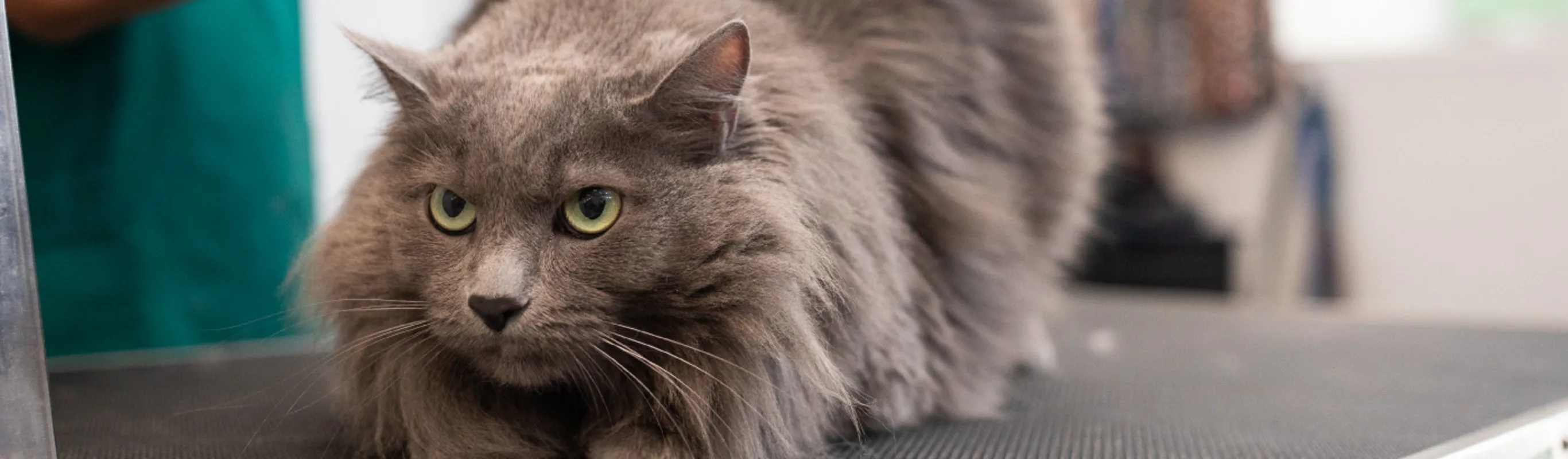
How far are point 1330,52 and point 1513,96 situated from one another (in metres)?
0.49

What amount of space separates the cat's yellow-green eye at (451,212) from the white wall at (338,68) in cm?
108

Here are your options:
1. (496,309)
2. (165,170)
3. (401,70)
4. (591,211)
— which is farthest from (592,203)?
(165,170)

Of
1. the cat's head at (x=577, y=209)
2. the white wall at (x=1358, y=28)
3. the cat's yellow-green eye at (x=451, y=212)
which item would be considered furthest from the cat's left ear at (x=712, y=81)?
the white wall at (x=1358, y=28)

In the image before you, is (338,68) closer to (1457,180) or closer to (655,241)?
(655,241)

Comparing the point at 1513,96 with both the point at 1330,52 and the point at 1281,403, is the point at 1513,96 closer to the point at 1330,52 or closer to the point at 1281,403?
the point at 1330,52

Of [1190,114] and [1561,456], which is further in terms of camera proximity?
[1190,114]

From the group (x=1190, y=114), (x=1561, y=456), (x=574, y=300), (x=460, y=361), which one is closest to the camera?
(x=574, y=300)

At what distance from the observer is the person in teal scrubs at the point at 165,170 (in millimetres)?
1717

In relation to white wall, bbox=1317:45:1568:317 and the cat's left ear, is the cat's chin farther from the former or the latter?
white wall, bbox=1317:45:1568:317

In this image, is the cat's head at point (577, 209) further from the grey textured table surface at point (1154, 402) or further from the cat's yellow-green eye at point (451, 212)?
the grey textured table surface at point (1154, 402)

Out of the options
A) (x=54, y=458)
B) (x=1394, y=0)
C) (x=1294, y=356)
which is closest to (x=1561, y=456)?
(x=1294, y=356)

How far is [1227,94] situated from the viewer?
294 cm

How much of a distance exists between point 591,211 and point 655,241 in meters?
0.06

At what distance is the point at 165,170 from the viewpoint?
180 centimetres
